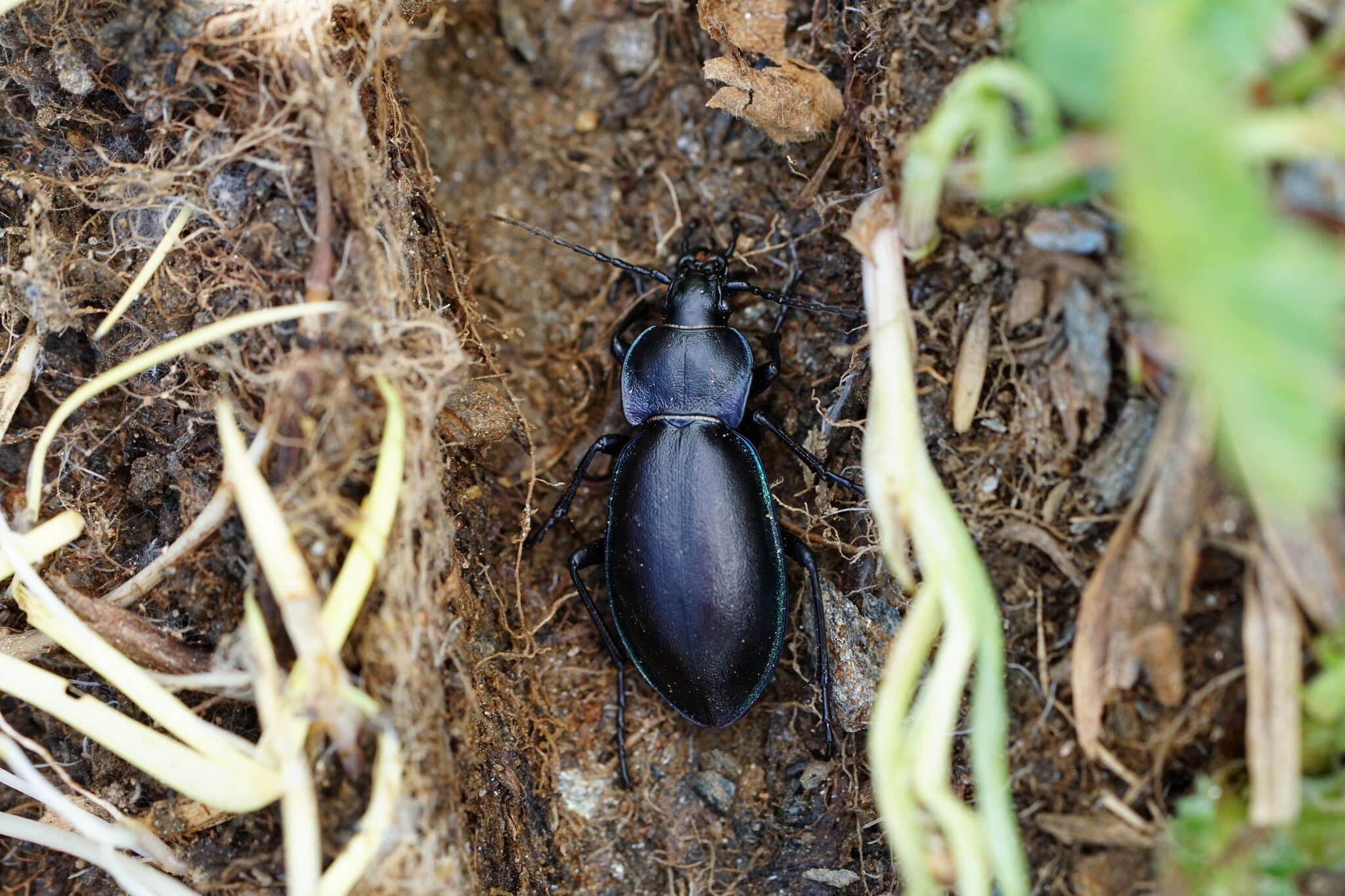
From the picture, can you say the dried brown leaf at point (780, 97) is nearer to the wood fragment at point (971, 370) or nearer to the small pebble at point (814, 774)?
the wood fragment at point (971, 370)

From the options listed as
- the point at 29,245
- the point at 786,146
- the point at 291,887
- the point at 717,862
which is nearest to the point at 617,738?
the point at 717,862

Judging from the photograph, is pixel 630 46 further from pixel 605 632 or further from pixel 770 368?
pixel 605 632

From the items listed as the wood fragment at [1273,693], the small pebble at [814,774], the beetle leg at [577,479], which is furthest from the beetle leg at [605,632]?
the wood fragment at [1273,693]

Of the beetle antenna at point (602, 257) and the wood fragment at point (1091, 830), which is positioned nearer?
the wood fragment at point (1091, 830)

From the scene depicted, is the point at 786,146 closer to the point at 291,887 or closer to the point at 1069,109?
the point at 1069,109

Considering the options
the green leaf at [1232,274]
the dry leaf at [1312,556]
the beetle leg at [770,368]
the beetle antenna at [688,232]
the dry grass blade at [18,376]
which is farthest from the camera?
the beetle antenna at [688,232]

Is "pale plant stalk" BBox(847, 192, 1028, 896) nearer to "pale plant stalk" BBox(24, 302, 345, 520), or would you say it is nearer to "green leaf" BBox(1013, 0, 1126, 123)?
"green leaf" BBox(1013, 0, 1126, 123)
